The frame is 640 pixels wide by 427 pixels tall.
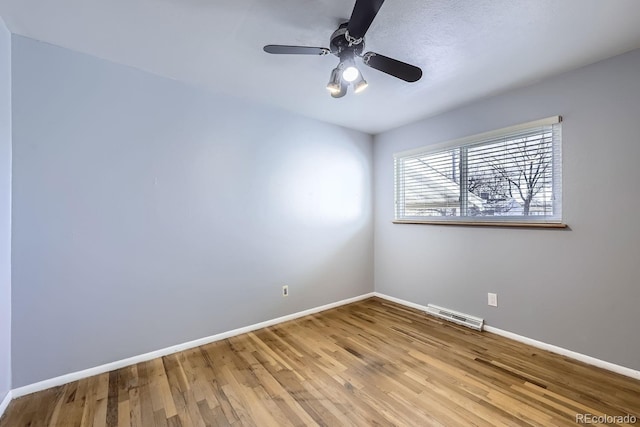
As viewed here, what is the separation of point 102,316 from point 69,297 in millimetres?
249

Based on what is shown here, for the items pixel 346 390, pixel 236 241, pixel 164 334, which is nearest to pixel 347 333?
pixel 346 390

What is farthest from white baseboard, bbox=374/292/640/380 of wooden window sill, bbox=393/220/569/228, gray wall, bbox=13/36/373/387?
gray wall, bbox=13/36/373/387

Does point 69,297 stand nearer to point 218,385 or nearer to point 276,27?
point 218,385

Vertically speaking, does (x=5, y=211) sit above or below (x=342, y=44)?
below

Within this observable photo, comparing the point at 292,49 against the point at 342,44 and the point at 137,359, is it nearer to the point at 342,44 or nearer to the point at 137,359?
the point at 342,44

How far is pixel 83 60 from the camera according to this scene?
1.93m

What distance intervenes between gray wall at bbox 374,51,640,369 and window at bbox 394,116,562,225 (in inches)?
3.6

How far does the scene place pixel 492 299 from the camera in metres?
2.62

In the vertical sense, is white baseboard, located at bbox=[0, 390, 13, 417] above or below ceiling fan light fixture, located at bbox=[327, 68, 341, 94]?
below

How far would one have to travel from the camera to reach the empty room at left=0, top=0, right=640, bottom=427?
1.61 meters

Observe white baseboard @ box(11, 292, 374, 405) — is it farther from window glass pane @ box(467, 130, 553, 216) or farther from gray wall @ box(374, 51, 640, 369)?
window glass pane @ box(467, 130, 553, 216)

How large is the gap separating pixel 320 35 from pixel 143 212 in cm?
184

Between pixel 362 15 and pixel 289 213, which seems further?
pixel 289 213

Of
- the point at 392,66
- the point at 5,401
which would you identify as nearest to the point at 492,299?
the point at 392,66
